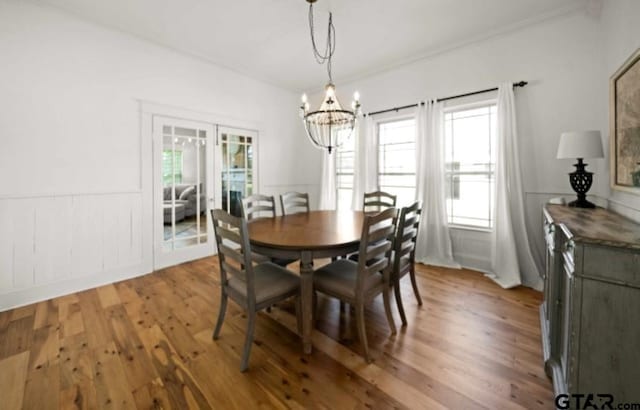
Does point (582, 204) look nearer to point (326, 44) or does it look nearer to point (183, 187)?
point (326, 44)

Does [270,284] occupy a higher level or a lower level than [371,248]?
lower

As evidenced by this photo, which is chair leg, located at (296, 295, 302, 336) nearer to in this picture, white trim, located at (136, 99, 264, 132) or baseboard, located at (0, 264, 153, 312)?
baseboard, located at (0, 264, 153, 312)

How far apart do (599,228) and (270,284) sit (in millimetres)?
1899

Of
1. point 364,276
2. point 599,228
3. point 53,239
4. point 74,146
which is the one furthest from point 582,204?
point 53,239

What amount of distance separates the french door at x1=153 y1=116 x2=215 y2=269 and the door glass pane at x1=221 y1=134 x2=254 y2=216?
0.24 metres

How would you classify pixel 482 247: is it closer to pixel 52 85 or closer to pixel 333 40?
pixel 333 40

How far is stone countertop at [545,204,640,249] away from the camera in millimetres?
1128

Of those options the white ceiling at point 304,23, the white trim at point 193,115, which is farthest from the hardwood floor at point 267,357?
the white ceiling at point 304,23

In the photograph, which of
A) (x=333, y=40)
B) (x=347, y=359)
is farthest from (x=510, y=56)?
(x=347, y=359)

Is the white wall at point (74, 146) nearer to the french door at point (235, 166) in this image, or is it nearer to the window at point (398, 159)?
the french door at point (235, 166)

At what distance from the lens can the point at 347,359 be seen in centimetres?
176

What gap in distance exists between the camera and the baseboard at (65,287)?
248 centimetres

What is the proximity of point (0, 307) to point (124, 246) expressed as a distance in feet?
3.42

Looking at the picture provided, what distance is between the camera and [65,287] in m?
2.77
